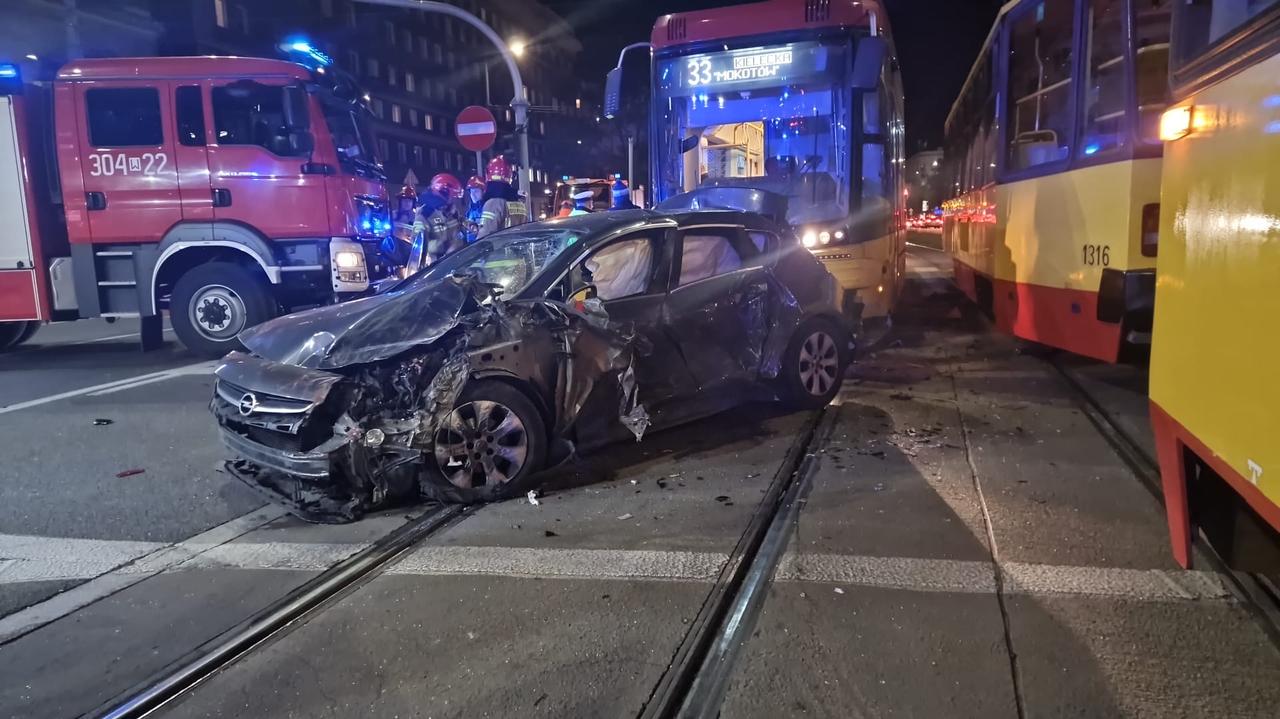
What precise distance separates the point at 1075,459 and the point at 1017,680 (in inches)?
117

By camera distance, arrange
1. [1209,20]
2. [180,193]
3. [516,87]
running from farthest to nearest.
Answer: [516,87]
[180,193]
[1209,20]

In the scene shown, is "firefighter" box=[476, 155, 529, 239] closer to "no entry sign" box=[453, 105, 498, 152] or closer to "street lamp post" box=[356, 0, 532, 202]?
"no entry sign" box=[453, 105, 498, 152]

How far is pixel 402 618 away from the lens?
10.7 feet

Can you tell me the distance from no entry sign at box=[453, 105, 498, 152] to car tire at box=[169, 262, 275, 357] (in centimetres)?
386

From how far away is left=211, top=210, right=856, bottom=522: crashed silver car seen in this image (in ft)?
14.1

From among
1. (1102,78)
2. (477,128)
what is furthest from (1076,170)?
(477,128)

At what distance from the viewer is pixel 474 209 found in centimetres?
1277

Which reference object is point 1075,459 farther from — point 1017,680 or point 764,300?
point 1017,680

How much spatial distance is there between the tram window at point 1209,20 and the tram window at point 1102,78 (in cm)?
348

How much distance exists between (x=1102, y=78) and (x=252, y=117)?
28.3 ft

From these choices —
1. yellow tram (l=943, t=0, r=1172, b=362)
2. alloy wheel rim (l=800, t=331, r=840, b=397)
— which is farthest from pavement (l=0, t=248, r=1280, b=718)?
yellow tram (l=943, t=0, r=1172, b=362)

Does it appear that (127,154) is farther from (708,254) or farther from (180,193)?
(708,254)

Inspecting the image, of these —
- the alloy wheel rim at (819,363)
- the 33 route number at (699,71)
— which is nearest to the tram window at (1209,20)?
the alloy wheel rim at (819,363)

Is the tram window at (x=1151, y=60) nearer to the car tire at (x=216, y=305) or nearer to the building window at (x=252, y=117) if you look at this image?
the building window at (x=252, y=117)
